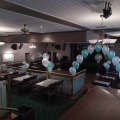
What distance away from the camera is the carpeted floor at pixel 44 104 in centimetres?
418

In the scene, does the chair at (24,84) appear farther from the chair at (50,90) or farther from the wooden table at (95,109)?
the wooden table at (95,109)

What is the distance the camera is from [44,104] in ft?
16.3

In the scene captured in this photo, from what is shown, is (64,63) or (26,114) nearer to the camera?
(26,114)

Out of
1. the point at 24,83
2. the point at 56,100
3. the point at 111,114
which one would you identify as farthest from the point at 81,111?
the point at 24,83

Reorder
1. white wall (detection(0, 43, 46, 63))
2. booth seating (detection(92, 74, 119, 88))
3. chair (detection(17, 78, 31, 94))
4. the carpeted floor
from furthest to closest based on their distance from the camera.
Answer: white wall (detection(0, 43, 46, 63)) < booth seating (detection(92, 74, 119, 88)) < chair (detection(17, 78, 31, 94)) < the carpeted floor

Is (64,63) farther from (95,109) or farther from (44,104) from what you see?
(95,109)

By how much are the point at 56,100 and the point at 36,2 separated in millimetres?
4279

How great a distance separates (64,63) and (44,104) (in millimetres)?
8301

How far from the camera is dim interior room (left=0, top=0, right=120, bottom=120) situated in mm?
2379

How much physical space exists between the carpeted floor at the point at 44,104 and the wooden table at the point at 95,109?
1874mm

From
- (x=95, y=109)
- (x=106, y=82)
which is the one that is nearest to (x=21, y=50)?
(x=106, y=82)

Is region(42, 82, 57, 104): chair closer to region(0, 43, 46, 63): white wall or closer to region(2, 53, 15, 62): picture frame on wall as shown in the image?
region(2, 53, 15, 62): picture frame on wall

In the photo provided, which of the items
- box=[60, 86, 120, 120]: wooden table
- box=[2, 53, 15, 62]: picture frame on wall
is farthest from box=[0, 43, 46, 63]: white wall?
box=[60, 86, 120, 120]: wooden table

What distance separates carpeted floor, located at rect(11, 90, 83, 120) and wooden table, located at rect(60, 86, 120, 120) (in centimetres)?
187
